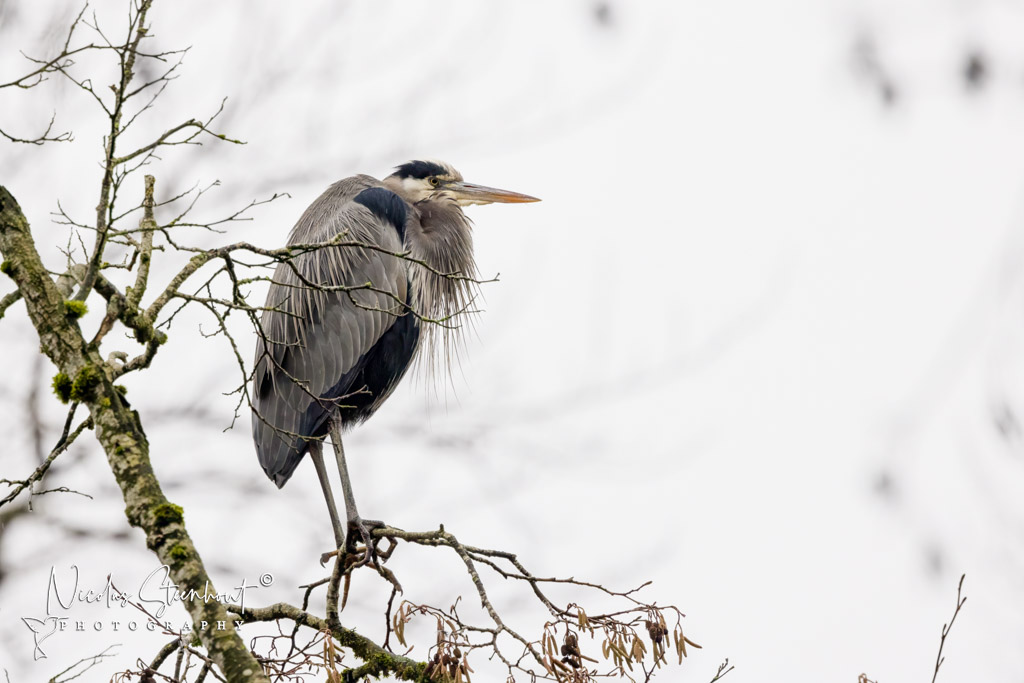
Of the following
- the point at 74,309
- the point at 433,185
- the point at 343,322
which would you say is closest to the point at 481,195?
the point at 433,185

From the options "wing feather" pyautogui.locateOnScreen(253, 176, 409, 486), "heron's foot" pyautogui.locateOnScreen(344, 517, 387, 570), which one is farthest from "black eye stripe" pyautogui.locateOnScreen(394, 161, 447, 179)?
"heron's foot" pyautogui.locateOnScreen(344, 517, 387, 570)

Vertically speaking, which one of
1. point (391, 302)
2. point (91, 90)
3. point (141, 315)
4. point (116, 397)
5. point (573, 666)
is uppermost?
point (391, 302)

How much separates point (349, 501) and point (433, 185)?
232 cm

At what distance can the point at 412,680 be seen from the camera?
9.26ft

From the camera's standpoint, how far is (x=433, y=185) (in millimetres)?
5812

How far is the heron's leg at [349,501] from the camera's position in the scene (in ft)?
11.9

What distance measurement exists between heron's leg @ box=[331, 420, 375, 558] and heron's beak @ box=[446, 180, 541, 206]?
1.81m

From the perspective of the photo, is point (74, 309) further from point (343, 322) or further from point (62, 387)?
point (343, 322)

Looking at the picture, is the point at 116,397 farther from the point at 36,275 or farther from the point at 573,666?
the point at 573,666

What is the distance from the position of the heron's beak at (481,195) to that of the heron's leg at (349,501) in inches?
71.1

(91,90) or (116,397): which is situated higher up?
(91,90)

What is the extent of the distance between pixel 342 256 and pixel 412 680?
2749 mm

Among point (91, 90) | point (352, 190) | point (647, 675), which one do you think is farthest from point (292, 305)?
point (647, 675)

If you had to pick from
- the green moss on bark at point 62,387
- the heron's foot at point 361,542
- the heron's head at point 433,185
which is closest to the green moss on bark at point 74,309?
the green moss on bark at point 62,387
